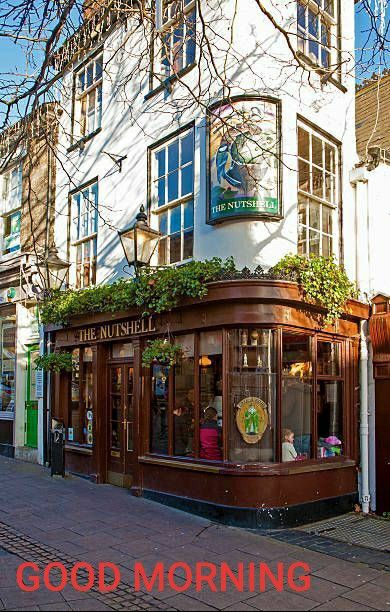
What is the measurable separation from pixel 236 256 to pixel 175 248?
1.60 m

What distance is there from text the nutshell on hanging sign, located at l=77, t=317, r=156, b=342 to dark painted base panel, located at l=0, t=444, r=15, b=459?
4297mm

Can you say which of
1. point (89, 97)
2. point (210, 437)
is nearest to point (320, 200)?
point (210, 437)

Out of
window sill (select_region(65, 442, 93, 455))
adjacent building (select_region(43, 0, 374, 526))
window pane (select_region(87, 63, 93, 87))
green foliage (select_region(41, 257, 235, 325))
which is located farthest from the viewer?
window pane (select_region(87, 63, 93, 87))

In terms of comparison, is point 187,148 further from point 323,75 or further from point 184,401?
point 184,401

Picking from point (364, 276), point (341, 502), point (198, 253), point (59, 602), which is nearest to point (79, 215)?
point (198, 253)

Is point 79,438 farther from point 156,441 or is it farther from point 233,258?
point 233,258

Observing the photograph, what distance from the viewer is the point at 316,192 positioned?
9211 millimetres

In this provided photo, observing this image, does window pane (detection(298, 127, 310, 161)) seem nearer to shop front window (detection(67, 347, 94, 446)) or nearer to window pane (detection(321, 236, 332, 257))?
window pane (detection(321, 236, 332, 257))

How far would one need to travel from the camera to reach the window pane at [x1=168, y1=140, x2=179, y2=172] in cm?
958

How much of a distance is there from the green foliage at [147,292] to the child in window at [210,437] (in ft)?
5.56

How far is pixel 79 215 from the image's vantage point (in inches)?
484

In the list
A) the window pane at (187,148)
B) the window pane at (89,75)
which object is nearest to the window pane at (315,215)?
the window pane at (187,148)

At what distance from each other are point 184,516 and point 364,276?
15.3 feet

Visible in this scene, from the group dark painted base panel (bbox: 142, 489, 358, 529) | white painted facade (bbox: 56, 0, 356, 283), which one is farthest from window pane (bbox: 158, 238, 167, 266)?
dark painted base panel (bbox: 142, 489, 358, 529)
